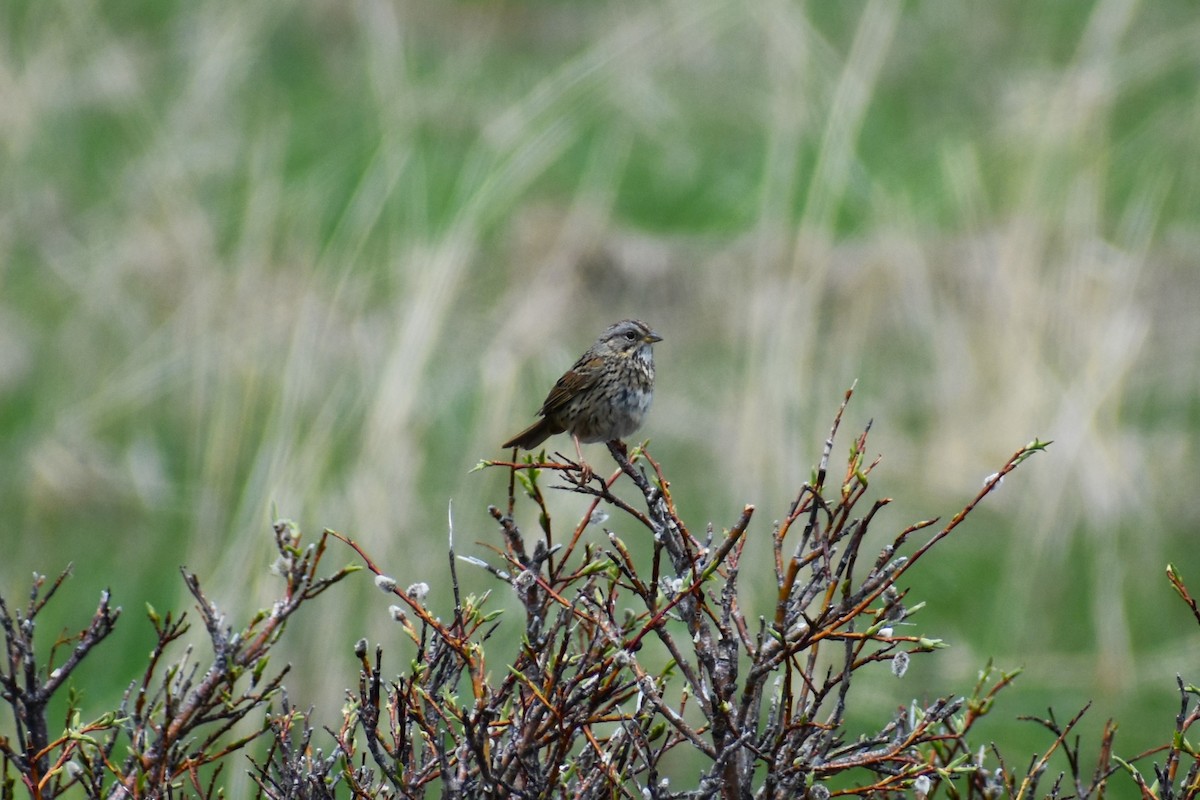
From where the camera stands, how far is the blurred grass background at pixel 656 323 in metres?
6.48

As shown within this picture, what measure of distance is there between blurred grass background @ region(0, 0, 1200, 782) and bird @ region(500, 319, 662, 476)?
8.67 feet

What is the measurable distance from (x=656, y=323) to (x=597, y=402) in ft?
15.2

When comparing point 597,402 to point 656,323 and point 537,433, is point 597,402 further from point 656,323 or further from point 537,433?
point 656,323

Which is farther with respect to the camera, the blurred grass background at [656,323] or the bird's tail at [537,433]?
the blurred grass background at [656,323]

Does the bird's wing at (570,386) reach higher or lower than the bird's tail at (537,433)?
higher

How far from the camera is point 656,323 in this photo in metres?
7.99

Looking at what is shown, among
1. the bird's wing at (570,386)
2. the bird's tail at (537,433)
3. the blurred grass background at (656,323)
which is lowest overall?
the bird's tail at (537,433)

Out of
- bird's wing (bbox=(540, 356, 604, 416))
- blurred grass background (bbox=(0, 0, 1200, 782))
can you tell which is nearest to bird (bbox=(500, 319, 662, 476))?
bird's wing (bbox=(540, 356, 604, 416))

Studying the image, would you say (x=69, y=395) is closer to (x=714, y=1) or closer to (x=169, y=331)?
(x=169, y=331)

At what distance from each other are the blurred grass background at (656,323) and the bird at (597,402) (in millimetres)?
2642

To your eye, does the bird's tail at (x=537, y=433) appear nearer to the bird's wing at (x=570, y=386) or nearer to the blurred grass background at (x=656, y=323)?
the bird's wing at (x=570, y=386)

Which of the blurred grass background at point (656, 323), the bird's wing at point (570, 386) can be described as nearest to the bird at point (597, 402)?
the bird's wing at point (570, 386)

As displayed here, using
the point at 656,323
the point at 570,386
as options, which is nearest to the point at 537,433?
the point at 570,386

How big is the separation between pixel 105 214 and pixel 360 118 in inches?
61.1
